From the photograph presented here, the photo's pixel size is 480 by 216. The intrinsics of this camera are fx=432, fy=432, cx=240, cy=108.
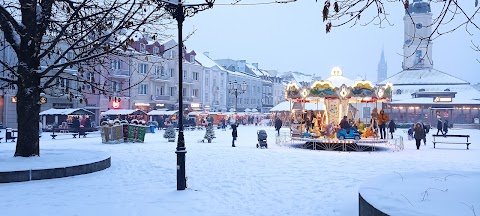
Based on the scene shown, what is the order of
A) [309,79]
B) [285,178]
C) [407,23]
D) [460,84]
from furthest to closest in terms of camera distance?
[309,79], [407,23], [460,84], [285,178]

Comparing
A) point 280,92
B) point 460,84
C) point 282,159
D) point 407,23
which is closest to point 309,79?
point 280,92

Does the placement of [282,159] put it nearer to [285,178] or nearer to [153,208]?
[285,178]

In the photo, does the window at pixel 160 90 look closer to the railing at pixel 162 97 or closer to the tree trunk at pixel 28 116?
the railing at pixel 162 97

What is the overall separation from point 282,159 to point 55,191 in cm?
936

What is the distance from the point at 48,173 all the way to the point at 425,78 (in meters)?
63.9

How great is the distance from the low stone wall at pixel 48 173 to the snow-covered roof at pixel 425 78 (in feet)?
200

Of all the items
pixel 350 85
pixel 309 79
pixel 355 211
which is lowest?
pixel 355 211

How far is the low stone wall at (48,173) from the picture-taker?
428 inches

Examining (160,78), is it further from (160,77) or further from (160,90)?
(160,90)

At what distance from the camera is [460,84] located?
205 ft

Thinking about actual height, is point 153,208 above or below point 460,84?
below

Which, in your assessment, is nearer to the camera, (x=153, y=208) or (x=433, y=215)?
(x=433, y=215)

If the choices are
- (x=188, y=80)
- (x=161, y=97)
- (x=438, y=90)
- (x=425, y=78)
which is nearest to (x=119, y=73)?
(x=161, y=97)

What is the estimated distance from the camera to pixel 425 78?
6569 cm
